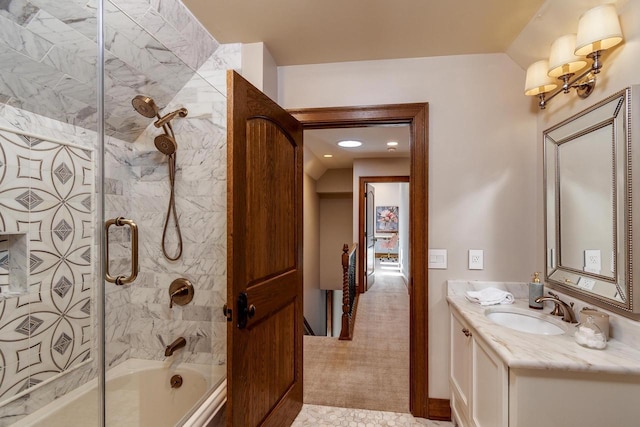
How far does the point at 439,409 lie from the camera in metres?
2.01

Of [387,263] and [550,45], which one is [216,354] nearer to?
[550,45]

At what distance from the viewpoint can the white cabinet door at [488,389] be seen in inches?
46.7

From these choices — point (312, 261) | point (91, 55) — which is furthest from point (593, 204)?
point (312, 261)

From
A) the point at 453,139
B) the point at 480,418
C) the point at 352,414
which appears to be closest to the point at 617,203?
the point at 453,139

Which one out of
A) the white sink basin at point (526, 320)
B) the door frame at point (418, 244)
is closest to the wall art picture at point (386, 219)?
the door frame at point (418, 244)

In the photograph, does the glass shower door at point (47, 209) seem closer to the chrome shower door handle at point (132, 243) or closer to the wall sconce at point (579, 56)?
the chrome shower door handle at point (132, 243)

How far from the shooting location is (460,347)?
180 centimetres

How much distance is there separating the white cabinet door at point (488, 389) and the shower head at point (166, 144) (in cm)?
210

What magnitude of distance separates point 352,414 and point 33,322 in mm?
1975

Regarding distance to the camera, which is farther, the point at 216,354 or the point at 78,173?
the point at 216,354

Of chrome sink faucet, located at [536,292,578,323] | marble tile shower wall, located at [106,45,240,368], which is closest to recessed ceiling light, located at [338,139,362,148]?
marble tile shower wall, located at [106,45,240,368]

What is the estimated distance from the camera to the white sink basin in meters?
1.52

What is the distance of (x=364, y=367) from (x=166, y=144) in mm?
2485

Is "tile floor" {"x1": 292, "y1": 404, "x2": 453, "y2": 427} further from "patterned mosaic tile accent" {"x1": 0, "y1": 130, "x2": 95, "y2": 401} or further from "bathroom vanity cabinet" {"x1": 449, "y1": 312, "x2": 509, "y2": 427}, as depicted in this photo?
"patterned mosaic tile accent" {"x1": 0, "y1": 130, "x2": 95, "y2": 401}
